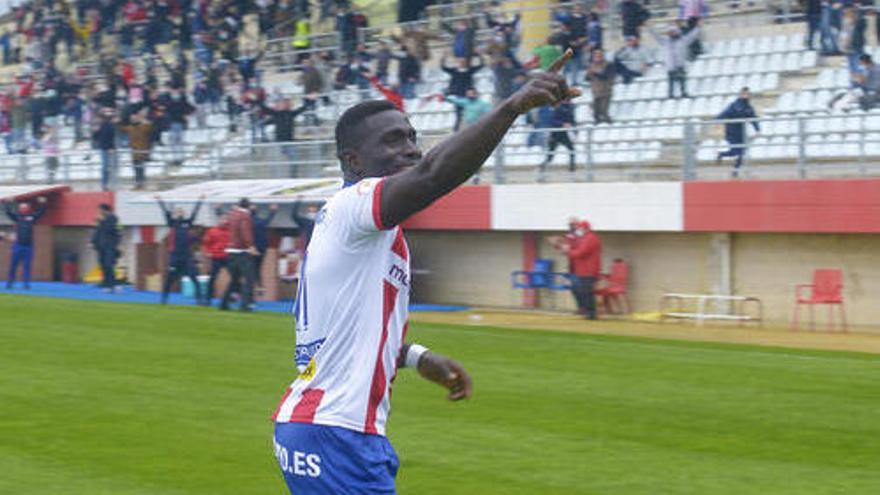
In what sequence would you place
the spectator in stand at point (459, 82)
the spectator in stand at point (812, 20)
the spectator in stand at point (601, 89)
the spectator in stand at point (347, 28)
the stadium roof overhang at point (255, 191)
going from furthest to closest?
the spectator in stand at point (347, 28) → the spectator in stand at point (459, 82) → the stadium roof overhang at point (255, 191) → the spectator in stand at point (601, 89) → the spectator in stand at point (812, 20)

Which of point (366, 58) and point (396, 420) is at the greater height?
point (366, 58)

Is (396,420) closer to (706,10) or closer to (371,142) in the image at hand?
(371,142)

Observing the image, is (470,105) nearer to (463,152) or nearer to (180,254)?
(180,254)

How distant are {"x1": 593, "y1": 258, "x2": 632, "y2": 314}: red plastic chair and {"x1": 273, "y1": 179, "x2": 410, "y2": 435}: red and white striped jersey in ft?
69.4

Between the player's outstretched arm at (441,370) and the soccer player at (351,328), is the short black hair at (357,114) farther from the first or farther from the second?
the player's outstretched arm at (441,370)

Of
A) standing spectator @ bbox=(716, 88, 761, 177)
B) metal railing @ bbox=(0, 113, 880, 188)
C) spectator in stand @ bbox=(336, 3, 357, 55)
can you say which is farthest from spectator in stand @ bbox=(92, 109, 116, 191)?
standing spectator @ bbox=(716, 88, 761, 177)

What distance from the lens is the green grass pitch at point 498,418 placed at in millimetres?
10375

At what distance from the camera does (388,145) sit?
15.7 ft

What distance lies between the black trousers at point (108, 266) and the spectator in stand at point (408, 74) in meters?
7.18

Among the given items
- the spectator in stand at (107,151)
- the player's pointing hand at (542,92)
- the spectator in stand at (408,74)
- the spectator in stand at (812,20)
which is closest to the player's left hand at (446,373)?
the player's pointing hand at (542,92)

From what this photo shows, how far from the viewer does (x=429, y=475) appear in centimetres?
1051

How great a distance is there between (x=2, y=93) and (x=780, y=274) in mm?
31841

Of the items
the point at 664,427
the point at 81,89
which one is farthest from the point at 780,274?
the point at 81,89

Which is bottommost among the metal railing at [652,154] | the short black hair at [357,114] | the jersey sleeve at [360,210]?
the jersey sleeve at [360,210]
